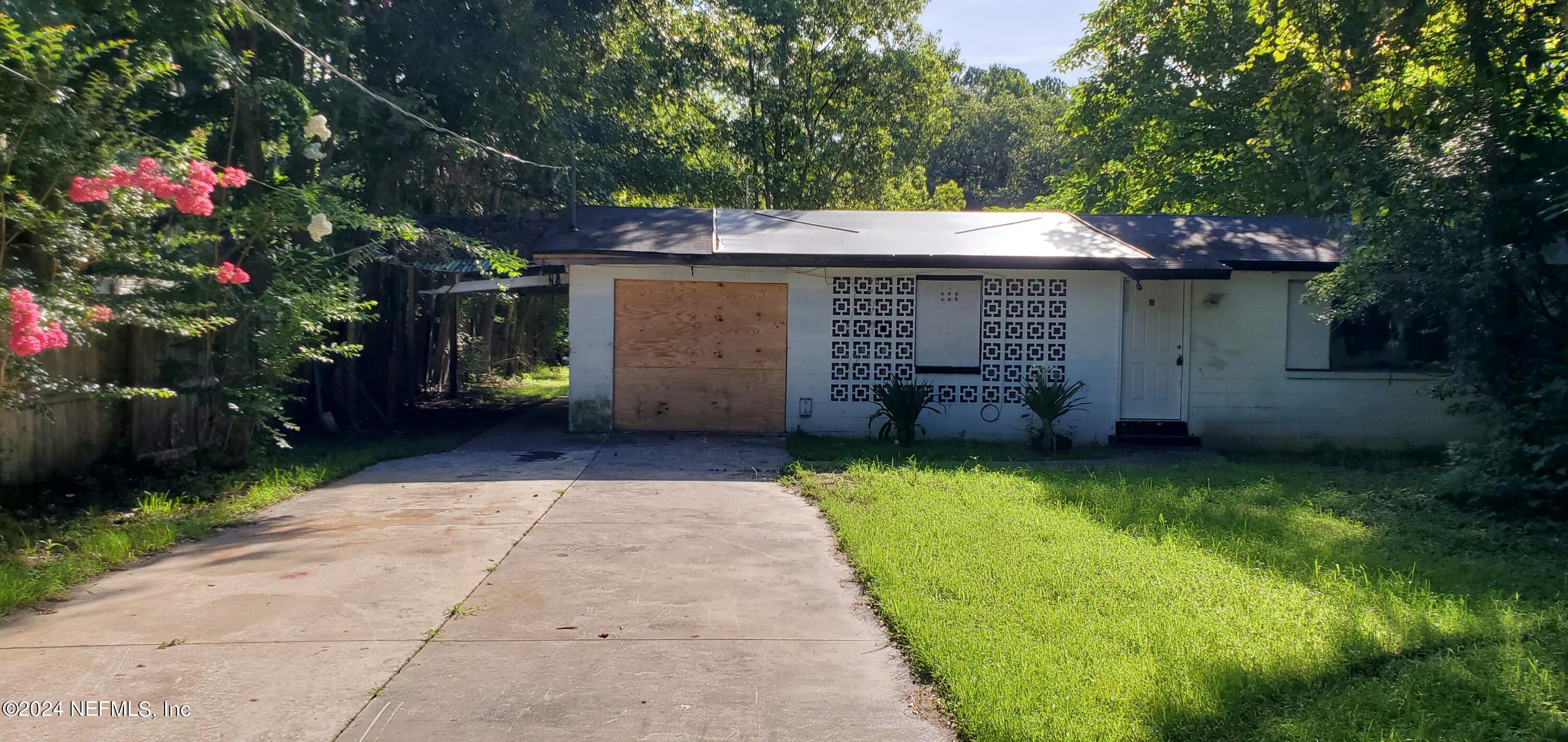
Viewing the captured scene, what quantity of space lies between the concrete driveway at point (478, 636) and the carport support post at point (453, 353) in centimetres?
1164

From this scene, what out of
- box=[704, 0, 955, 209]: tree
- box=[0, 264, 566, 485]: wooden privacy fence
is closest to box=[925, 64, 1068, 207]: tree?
box=[704, 0, 955, 209]: tree

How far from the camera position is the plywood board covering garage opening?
1375cm

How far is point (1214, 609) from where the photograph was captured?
221 inches

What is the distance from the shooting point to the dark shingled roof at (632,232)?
1312 cm

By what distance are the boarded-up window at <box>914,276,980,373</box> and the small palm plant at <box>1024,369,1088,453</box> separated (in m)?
0.98

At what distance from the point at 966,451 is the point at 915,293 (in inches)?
96.6

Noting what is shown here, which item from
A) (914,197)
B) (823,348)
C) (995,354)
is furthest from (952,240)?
(914,197)

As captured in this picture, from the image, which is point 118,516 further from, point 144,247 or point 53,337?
point 53,337

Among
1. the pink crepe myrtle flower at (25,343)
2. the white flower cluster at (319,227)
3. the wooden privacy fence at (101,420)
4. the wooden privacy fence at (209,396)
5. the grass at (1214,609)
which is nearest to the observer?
the grass at (1214,609)

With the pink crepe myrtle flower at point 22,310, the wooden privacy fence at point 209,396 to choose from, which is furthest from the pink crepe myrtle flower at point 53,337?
the wooden privacy fence at point 209,396

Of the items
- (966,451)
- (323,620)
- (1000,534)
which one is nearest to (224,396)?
(323,620)

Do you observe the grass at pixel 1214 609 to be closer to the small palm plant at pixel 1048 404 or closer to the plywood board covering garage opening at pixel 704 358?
the small palm plant at pixel 1048 404

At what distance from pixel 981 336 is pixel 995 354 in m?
0.31

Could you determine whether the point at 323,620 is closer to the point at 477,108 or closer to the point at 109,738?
the point at 109,738
